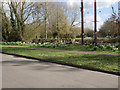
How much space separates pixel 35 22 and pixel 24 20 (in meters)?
2.42

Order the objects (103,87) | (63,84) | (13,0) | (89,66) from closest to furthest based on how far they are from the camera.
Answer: (103,87), (63,84), (89,66), (13,0)

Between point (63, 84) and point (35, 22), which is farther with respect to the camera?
point (35, 22)

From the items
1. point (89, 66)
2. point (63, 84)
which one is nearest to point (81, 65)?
point (89, 66)

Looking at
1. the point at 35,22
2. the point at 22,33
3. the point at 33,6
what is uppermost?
the point at 33,6

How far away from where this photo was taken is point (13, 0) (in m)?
32.1

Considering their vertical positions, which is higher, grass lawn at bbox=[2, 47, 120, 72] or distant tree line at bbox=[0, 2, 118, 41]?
distant tree line at bbox=[0, 2, 118, 41]

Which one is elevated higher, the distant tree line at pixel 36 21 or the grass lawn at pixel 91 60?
the distant tree line at pixel 36 21

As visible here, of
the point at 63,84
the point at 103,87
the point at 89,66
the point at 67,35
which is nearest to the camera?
the point at 103,87

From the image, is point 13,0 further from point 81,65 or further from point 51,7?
point 81,65

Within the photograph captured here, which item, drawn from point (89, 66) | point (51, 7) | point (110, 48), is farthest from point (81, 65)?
point (51, 7)

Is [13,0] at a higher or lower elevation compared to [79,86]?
higher

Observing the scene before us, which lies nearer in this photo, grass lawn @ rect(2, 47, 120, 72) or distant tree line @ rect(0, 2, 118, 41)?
grass lawn @ rect(2, 47, 120, 72)

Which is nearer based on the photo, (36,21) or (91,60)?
(91,60)

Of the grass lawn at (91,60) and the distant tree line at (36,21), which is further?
the distant tree line at (36,21)
